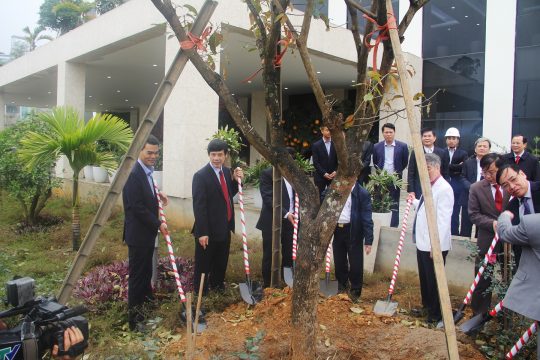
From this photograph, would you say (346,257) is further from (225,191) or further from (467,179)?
(467,179)

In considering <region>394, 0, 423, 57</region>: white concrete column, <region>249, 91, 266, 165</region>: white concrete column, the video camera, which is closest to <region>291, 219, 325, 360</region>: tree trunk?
the video camera

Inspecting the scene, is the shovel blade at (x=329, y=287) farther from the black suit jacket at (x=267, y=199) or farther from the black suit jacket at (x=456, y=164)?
the black suit jacket at (x=456, y=164)

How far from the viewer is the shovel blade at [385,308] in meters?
4.42

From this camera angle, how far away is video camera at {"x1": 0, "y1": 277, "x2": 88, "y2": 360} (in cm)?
192

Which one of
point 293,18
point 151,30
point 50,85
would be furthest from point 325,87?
point 50,85

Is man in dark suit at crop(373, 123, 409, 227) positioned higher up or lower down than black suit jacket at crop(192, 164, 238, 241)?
higher up

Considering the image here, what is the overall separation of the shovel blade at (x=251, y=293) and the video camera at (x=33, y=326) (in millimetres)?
2646

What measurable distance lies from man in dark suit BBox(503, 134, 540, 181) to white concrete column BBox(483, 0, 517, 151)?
6.47 m

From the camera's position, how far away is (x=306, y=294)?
3201mm

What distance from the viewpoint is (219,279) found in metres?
4.94

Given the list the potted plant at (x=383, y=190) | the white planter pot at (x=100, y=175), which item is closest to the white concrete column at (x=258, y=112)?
the white planter pot at (x=100, y=175)

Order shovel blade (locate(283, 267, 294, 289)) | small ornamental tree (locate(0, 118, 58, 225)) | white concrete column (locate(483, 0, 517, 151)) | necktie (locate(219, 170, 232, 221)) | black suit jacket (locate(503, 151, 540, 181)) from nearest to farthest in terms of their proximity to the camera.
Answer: necktie (locate(219, 170, 232, 221)) → shovel blade (locate(283, 267, 294, 289)) → black suit jacket (locate(503, 151, 540, 181)) → small ornamental tree (locate(0, 118, 58, 225)) → white concrete column (locate(483, 0, 517, 151))

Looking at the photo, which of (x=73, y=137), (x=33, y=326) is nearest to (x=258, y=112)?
(x=73, y=137)

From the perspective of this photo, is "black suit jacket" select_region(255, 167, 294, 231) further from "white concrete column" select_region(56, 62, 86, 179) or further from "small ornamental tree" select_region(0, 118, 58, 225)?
"white concrete column" select_region(56, 62, 86, 179)
